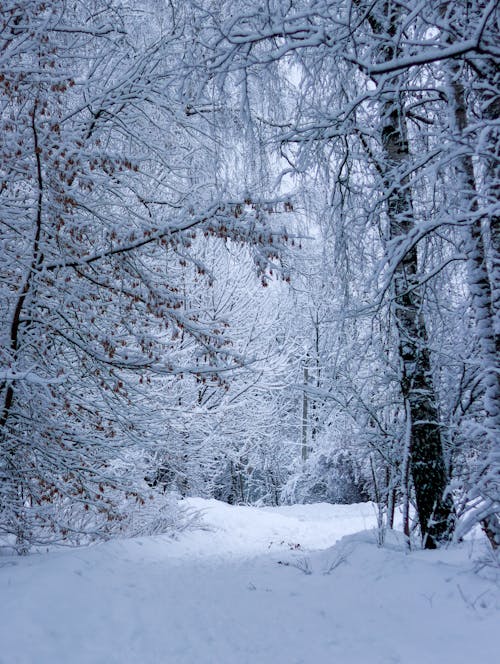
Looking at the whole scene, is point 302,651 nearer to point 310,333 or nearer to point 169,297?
point 169,297

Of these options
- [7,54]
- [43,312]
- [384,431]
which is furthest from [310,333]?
[7,54]

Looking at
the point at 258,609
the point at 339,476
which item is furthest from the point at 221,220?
the point at 339,476

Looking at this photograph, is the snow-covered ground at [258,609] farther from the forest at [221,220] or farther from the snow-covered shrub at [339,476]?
the snow-covered shrub at [339,476]

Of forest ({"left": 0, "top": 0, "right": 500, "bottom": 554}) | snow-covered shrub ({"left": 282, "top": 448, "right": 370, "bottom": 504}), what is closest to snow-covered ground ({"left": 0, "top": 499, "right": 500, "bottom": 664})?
forest ({"left": 0, "top": 0, "right": 500, "bottom": 554})

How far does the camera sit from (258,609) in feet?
14.0

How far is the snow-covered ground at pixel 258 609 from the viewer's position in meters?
3.13

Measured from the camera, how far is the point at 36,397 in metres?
4.56

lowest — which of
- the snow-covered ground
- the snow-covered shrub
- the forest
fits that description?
the snow-covered ground

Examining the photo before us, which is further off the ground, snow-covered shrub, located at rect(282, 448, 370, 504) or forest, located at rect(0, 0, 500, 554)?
forest, located at rect(0, 0, 500, 554)

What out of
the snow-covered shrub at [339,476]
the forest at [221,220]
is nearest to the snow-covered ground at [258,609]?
the forest at [221,220]

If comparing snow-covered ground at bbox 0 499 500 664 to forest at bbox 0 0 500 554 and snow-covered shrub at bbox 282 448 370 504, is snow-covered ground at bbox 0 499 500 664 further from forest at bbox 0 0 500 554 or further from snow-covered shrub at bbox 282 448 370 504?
snow-covered shrub at bbox 282 448 370 504

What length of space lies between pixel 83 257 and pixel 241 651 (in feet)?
10.7

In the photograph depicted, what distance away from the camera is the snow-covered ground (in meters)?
3.13

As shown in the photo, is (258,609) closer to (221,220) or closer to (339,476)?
(221,220)
